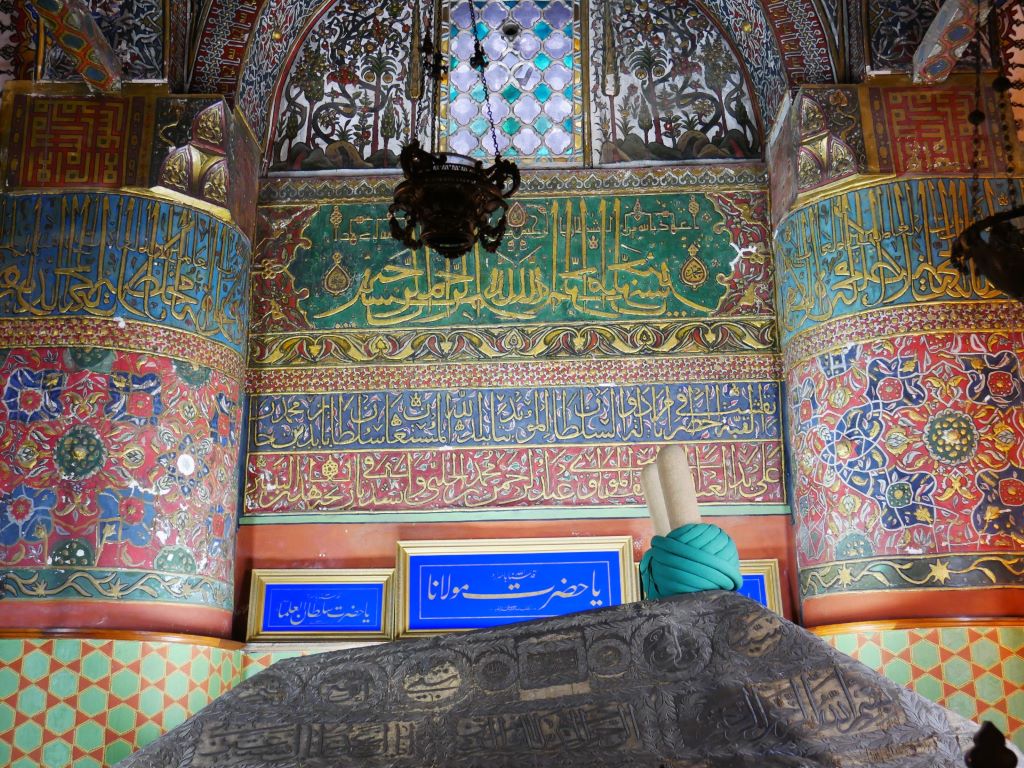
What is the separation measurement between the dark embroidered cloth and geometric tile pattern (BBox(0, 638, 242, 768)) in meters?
3.90

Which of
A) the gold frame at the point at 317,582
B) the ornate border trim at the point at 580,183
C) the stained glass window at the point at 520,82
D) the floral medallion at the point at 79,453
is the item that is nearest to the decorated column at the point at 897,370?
the ornate border trim at the point at 580,183

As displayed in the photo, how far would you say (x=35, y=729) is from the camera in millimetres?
4797

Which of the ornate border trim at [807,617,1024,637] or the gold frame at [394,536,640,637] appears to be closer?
the ornate border trim at [807,617,1024,637]

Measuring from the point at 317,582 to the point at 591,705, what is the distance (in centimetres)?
471

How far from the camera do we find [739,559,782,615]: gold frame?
5598mm

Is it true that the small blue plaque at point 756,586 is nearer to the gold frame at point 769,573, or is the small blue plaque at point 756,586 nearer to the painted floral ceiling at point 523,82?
the gold frame at point 769,573

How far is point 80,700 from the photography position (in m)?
4.84

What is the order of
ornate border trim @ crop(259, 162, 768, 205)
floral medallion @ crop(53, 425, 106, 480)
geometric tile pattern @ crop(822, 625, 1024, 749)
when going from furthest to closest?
ornate border trim @ crop(259, 162, 768, 205), floral medallion @ crop(53, 425, 106, 480), geometric tile pattern @ crop(822, 625, 1024, 749)

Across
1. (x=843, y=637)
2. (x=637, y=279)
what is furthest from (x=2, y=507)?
(x=843, y=637)

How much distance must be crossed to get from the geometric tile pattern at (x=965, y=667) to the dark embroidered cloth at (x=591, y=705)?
3907mm

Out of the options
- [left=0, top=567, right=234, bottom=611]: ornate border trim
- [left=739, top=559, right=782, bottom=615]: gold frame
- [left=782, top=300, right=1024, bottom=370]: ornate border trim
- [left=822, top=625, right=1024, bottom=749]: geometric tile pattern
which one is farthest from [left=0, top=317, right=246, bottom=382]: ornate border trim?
[left=822, top=625, right=1024, bottom=749]: geometric tile pattern

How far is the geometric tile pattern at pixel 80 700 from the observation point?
4789mm

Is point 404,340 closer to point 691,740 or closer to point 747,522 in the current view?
point 747,522

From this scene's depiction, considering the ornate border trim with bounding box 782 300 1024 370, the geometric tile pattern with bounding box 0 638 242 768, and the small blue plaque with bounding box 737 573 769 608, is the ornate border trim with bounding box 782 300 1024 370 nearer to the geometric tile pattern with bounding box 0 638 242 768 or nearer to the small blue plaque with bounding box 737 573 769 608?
the small blue plaque with bounding box 737 573 769 608
